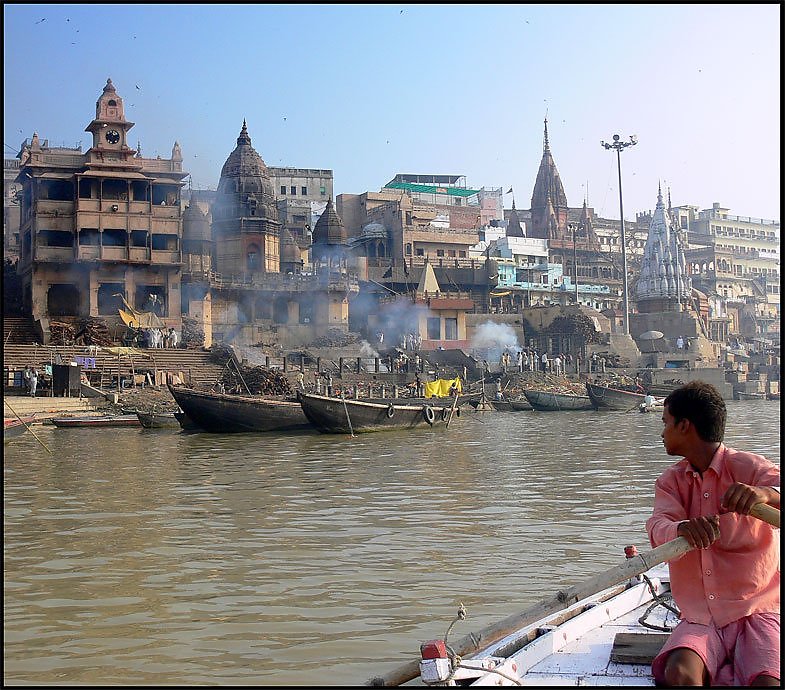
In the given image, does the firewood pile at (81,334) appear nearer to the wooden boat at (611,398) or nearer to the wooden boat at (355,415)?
the wooden boat at (355,415)

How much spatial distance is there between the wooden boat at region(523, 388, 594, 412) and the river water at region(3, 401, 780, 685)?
22.2 m

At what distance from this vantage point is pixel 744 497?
11.6 feet

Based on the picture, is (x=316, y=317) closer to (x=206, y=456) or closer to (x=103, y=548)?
(x=206, y=456)

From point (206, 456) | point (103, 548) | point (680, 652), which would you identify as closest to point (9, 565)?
point (103, 548)

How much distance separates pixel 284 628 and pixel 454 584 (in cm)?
163

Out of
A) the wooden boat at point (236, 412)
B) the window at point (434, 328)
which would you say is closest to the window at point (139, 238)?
the window at point (434, 328)

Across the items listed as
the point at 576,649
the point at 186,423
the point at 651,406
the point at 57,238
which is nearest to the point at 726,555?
the point at 576,649

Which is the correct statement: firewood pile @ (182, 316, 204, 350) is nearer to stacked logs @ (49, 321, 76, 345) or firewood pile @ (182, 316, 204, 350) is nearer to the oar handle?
stacked logs @ (49, 321, 76, 345)

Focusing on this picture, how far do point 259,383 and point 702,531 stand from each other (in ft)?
103

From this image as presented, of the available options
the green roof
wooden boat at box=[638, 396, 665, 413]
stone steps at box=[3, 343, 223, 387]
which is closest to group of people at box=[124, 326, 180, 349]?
stone steps at box=[3, 343, 223, 387]

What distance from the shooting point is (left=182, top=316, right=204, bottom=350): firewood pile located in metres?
42.8

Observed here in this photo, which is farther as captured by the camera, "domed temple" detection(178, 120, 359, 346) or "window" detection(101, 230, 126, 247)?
"domed temple" detection(178, 120, 359, 346)

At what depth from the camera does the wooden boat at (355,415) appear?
947 inches

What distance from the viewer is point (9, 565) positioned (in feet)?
26.2
